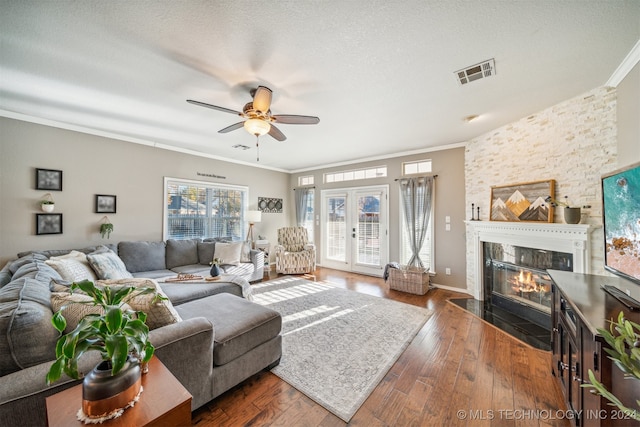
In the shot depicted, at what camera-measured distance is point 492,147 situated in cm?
360

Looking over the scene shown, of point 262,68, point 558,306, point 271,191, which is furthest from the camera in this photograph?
point 271,191

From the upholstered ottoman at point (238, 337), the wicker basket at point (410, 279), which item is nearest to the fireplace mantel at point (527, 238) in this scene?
the wicker basket at point (410, 279)

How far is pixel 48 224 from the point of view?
10.7 ft

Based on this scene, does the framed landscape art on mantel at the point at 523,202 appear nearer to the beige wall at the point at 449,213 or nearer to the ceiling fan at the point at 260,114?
the beige wall at the point at 449,213

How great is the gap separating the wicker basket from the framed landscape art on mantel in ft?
4.68

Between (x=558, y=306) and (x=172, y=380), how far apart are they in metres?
2.72

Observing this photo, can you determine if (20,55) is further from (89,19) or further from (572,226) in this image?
(572,226)

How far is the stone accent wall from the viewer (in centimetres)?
238

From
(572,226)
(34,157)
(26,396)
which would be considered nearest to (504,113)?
(572,226)

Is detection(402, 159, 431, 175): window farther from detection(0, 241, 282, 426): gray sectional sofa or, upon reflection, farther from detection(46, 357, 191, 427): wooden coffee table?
detection(46, 357, 191, 427): wooden coffee table

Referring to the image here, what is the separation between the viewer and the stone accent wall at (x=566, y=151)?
7.80 ft

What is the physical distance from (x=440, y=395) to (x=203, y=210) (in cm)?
502

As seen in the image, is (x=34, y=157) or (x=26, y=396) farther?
(x=34, y=157)

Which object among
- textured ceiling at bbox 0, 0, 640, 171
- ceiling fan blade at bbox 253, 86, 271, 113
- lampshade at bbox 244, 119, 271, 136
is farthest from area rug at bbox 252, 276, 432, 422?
textured ceiling at bbox 0, 0, 640, 171
